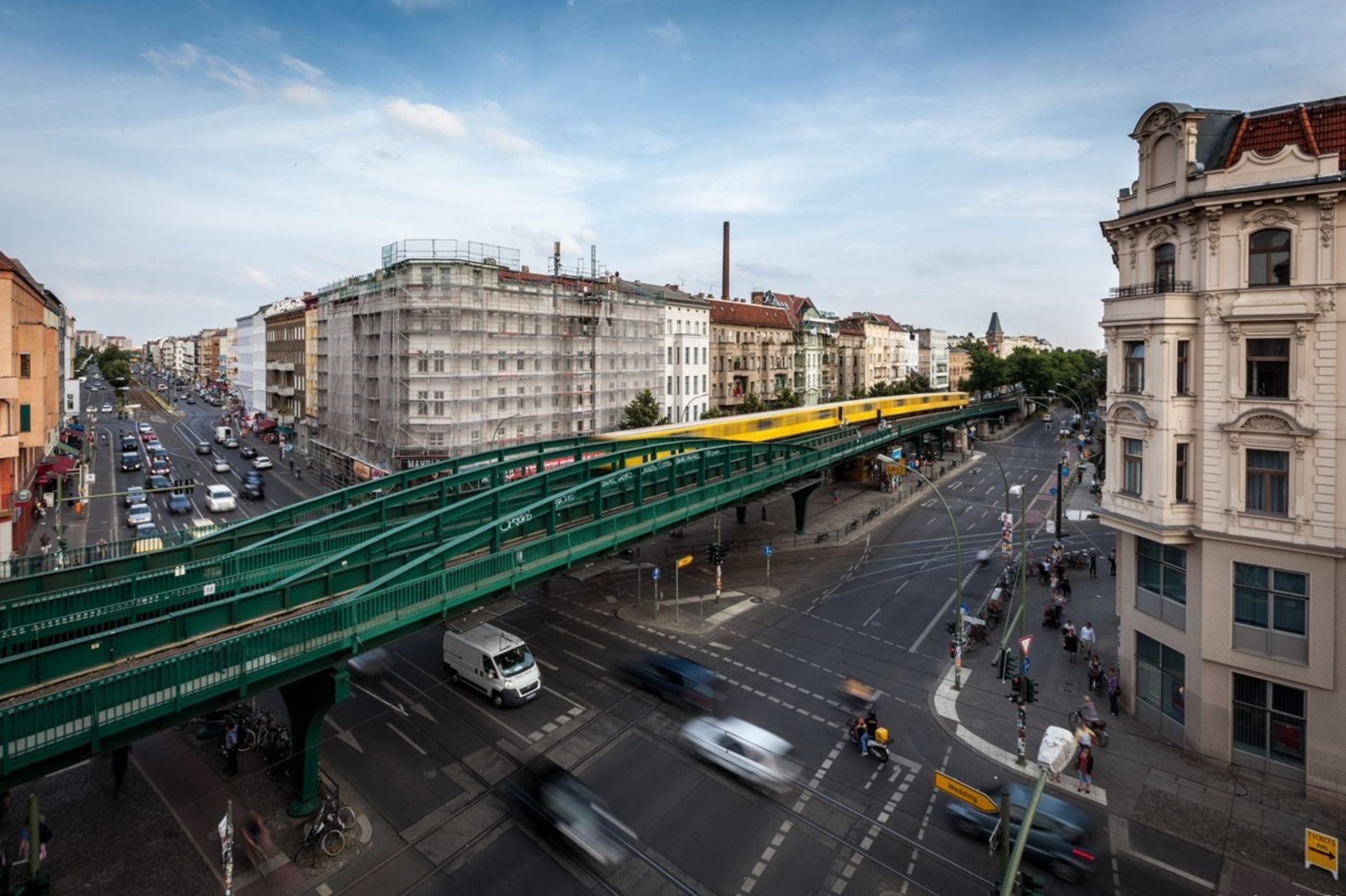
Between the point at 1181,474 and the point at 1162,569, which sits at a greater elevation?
the point at 1181,474

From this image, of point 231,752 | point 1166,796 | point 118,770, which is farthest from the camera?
point 231,752

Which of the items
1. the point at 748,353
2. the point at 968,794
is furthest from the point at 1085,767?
the point at 748,353

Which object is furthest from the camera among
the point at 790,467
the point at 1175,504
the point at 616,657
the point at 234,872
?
the point at 790,467

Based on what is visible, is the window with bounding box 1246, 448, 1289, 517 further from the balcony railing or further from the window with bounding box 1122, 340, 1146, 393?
the balcony railing

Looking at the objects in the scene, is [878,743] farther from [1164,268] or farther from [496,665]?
[1164,268]

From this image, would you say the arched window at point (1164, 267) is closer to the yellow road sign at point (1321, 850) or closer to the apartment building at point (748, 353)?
the yellow road sign at point (1321, 850)

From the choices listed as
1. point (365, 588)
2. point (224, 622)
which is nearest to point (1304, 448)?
point (365, 588)

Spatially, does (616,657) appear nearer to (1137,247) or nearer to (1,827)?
(1,827)
